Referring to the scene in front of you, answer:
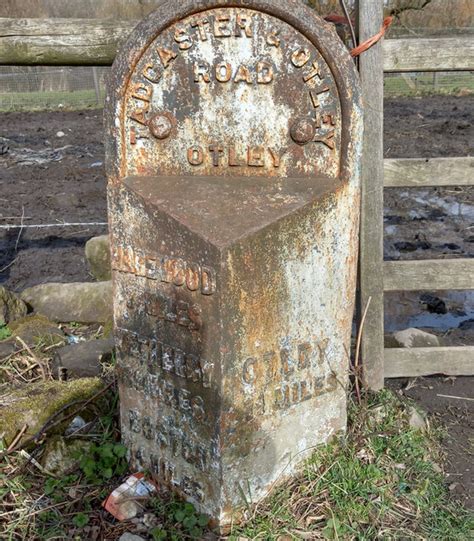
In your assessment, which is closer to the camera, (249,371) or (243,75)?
(249,371)

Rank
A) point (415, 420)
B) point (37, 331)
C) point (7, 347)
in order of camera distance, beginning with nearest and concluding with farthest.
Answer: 1. point (415, 420)
2. point (7, 347)
3. point (37, 331)

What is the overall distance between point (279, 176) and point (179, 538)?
138 cm

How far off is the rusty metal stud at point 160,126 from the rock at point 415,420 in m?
1.73

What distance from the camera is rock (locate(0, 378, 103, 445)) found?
117 inches

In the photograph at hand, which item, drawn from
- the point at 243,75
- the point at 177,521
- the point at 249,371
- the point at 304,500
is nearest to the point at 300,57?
the point at 243,75

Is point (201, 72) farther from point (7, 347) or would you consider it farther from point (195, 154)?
point (7, 347)

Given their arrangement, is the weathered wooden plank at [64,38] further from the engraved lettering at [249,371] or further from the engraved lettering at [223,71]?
the engraved lettering at [249,371]

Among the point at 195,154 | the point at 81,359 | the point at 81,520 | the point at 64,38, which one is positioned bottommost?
the point at 81,520

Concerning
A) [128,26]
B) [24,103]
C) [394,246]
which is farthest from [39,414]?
[24,103]

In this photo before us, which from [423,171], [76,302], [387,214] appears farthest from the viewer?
[387,214]

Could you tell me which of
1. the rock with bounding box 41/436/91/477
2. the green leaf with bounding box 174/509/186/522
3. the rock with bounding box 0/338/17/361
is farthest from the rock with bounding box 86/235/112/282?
the green leaf with bounding box 174/509/186/522

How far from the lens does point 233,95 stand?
8.32 feet

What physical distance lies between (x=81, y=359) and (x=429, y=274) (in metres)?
Result: 1.91

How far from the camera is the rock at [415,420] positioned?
3109 millimetres
